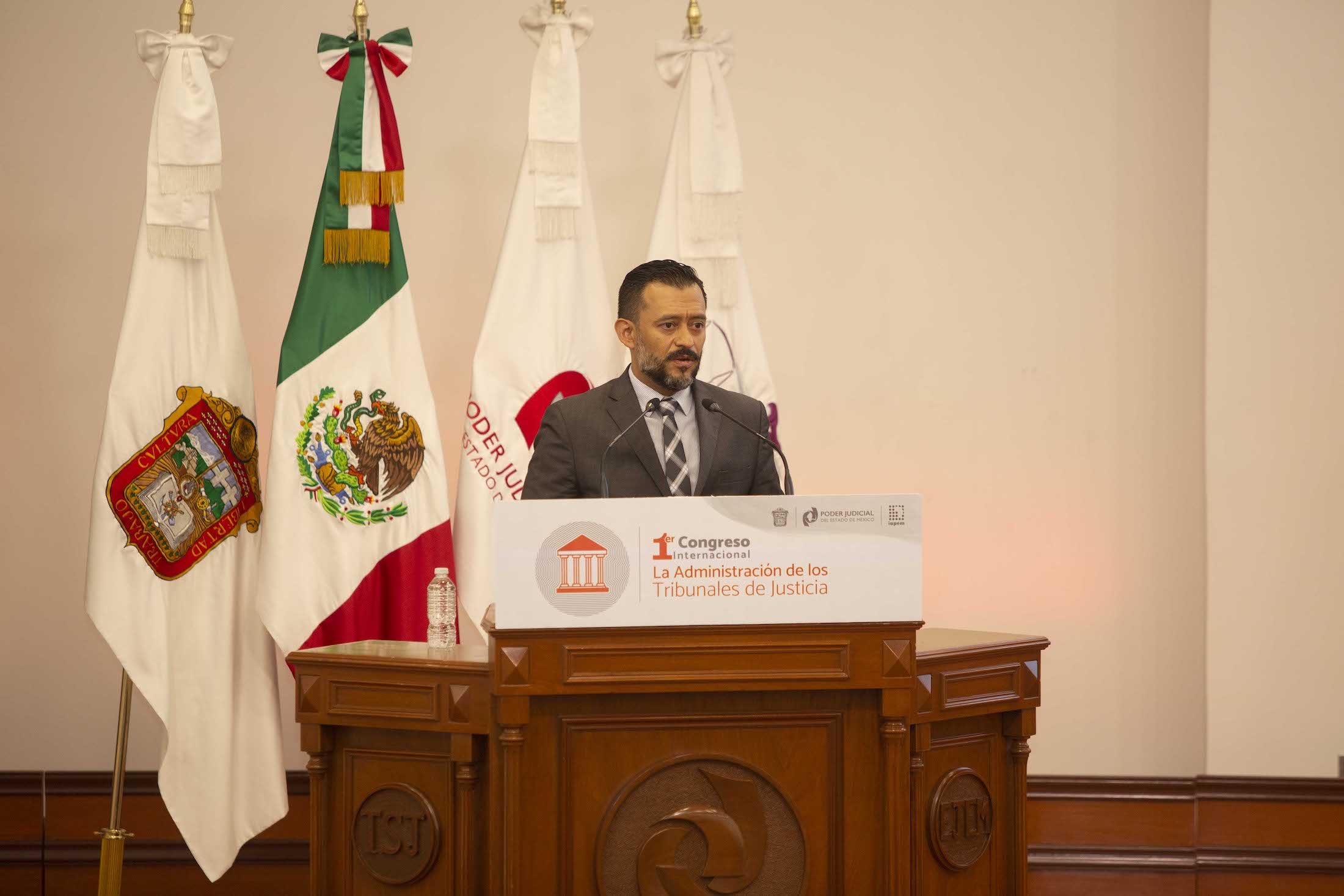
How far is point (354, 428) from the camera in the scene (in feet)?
11.7

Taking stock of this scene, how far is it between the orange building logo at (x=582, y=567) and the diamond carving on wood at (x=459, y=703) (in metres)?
0.39

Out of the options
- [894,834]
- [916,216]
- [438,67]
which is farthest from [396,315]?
[894,834]

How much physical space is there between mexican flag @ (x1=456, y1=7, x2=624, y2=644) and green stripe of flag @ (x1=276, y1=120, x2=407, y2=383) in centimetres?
32

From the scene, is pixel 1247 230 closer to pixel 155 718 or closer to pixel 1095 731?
pixel 1095 731

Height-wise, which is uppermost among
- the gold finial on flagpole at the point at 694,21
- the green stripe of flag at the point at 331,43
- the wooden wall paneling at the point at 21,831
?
the gold finial on flagpole at the point at 694,21

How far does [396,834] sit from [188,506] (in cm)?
150

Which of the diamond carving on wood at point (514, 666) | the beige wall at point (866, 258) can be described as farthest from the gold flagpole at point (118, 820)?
the diamond carving on wood at point (514, 666)

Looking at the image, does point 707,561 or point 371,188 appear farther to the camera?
point 371,188

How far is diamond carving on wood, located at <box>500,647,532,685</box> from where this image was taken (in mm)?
2070

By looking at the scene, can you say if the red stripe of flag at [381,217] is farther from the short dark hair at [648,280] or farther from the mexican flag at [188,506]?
the short dark hair at [648,280]

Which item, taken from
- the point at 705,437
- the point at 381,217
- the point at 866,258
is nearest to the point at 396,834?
the point at 705,437

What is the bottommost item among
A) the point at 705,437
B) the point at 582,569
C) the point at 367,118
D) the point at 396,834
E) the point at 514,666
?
the point at 396,834

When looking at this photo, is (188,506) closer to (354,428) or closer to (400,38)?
(354,428)

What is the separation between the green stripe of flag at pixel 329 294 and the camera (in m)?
3.56
